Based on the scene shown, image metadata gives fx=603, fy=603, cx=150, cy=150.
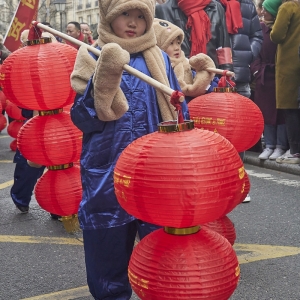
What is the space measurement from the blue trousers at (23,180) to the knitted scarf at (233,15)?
2651mm

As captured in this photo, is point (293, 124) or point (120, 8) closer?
point (120, 8)

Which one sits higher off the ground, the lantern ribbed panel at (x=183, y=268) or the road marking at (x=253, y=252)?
the lantern ribbed panel at (x=183, y=268)

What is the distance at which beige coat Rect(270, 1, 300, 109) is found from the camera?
7055 mm

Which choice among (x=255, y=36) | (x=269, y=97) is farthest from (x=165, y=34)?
(x=269, y=97)

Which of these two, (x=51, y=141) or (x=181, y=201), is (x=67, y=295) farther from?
(x=181, y=201)

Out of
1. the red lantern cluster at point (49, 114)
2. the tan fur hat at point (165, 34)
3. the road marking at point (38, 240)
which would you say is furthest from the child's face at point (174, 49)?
the road marking at point (38, 240)

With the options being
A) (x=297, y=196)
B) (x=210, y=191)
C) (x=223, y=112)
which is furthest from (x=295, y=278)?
(x=297, y=196)

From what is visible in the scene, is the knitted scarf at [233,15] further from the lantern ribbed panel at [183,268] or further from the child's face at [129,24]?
the lantern ribbed panel at [183,268]

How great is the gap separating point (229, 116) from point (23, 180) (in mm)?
2565

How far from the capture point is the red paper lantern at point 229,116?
12.4ft

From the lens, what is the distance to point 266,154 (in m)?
8.05

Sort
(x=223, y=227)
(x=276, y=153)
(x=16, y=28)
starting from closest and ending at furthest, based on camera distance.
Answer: (x=223, y=227), (x=276, y=153), (x=16, y=28)

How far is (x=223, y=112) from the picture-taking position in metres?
3.79

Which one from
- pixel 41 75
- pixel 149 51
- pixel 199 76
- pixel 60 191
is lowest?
pixel 60 191
